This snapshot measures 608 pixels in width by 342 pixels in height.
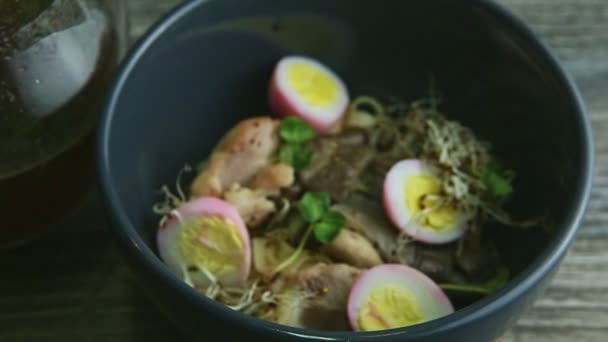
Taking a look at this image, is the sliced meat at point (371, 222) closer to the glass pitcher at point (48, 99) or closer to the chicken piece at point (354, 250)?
the chicken piece at point (354, 250)

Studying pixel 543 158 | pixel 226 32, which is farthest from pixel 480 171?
pixel 226 32

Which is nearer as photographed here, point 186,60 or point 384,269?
point 384,269

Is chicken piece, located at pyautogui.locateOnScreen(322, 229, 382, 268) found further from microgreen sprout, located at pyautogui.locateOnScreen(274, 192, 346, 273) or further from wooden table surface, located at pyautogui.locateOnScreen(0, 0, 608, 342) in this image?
wooden table surface, located at pyautogui.locateOnScreen(0, 0, 608, 342)

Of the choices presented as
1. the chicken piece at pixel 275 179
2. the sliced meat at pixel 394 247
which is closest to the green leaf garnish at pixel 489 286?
the sliced meat at pixel 394 247

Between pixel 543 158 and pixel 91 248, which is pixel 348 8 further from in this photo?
pixel 91 248

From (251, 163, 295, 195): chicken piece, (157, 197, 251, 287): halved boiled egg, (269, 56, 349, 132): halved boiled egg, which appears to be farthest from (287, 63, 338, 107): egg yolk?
(157, 197, 251, 287): halved boiled egg

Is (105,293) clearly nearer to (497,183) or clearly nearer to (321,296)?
(321,296)

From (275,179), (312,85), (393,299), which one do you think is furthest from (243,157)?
(393,299)
